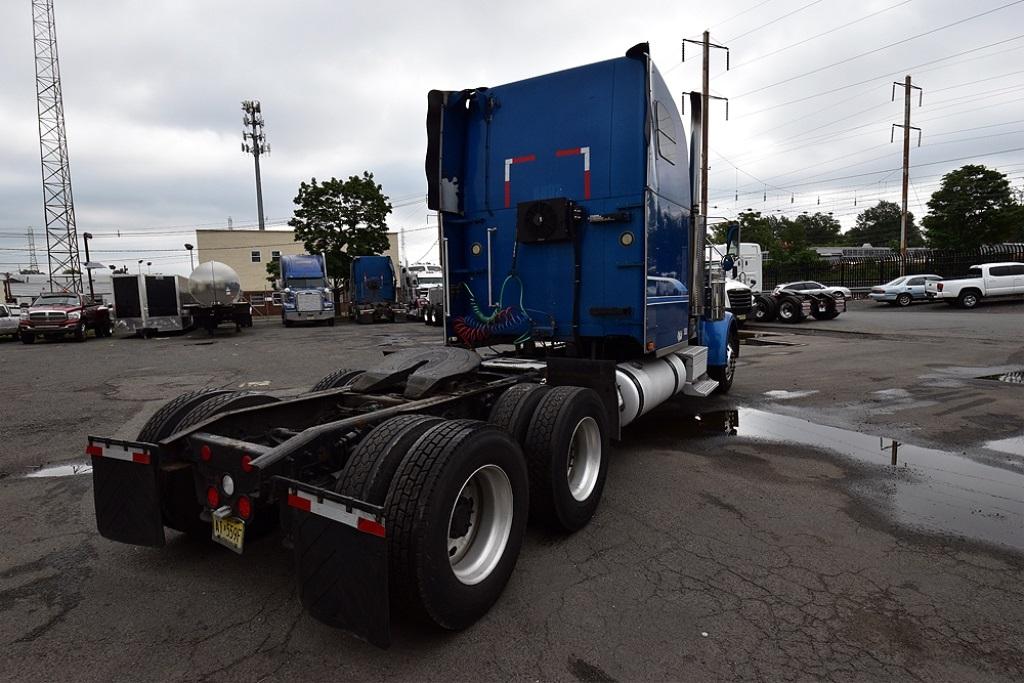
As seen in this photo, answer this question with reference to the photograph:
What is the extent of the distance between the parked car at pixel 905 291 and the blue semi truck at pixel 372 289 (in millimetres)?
24676

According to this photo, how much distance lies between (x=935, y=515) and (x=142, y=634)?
4.99 m

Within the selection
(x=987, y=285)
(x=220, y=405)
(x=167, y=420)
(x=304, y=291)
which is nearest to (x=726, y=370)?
(x=220, y=405)

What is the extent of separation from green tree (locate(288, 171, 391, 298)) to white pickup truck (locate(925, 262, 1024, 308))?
30.0 metres

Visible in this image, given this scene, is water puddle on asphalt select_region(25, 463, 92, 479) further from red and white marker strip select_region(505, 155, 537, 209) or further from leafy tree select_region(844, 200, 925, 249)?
leafy tree select_region(844, 200, 925, 249)

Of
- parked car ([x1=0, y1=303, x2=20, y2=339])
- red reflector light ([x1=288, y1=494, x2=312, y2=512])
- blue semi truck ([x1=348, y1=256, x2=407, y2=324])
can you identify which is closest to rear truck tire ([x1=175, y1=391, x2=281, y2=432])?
red reflector light ([x1=288, y1=494, x2=312, y2=512])

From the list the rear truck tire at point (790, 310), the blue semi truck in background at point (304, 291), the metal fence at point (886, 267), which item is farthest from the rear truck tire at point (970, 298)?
the blue semi truck in background at point (304, 291)

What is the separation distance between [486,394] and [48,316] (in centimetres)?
2303

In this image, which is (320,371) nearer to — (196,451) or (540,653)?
(196,451)

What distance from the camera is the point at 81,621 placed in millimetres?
2891

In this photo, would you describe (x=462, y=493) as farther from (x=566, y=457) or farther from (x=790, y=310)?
(x=790, y=310)

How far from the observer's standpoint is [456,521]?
285 cm

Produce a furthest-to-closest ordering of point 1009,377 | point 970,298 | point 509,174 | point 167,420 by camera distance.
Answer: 1. point 970,298
2. point 1009,377
3. point 509,174
4. point 167,420

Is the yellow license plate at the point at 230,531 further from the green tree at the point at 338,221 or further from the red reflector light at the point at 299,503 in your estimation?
the green tree at the point at 338,221

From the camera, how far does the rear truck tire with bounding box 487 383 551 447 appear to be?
3805mm
